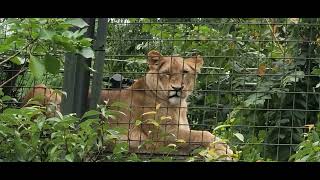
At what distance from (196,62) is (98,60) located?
1405mm

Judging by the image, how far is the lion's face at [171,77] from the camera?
6254 millimetres

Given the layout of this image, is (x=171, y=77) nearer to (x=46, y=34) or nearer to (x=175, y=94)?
(x=175, y=94)

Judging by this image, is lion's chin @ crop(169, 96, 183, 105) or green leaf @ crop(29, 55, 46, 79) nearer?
green leaf @ crop(29, 55, 46, 79)

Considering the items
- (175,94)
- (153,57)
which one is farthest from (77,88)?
(175,94)

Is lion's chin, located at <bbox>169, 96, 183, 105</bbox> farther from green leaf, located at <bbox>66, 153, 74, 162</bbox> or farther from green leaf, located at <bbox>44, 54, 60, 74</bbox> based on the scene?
green leaf, located at <bbox>44, 54, 60, 74</bbox>

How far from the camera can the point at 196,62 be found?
19.2ft

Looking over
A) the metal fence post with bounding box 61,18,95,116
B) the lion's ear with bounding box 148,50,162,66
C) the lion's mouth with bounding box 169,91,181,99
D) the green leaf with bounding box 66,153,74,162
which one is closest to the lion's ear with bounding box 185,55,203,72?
the lion's ear with bounding box 148,50,162,66

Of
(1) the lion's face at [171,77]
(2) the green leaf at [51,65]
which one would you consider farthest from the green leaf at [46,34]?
(1) the lion's face at [171,77]

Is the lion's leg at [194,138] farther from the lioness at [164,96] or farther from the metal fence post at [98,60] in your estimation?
the metal fence post at [98,60]

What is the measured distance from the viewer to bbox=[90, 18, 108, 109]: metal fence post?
455 centimetres
